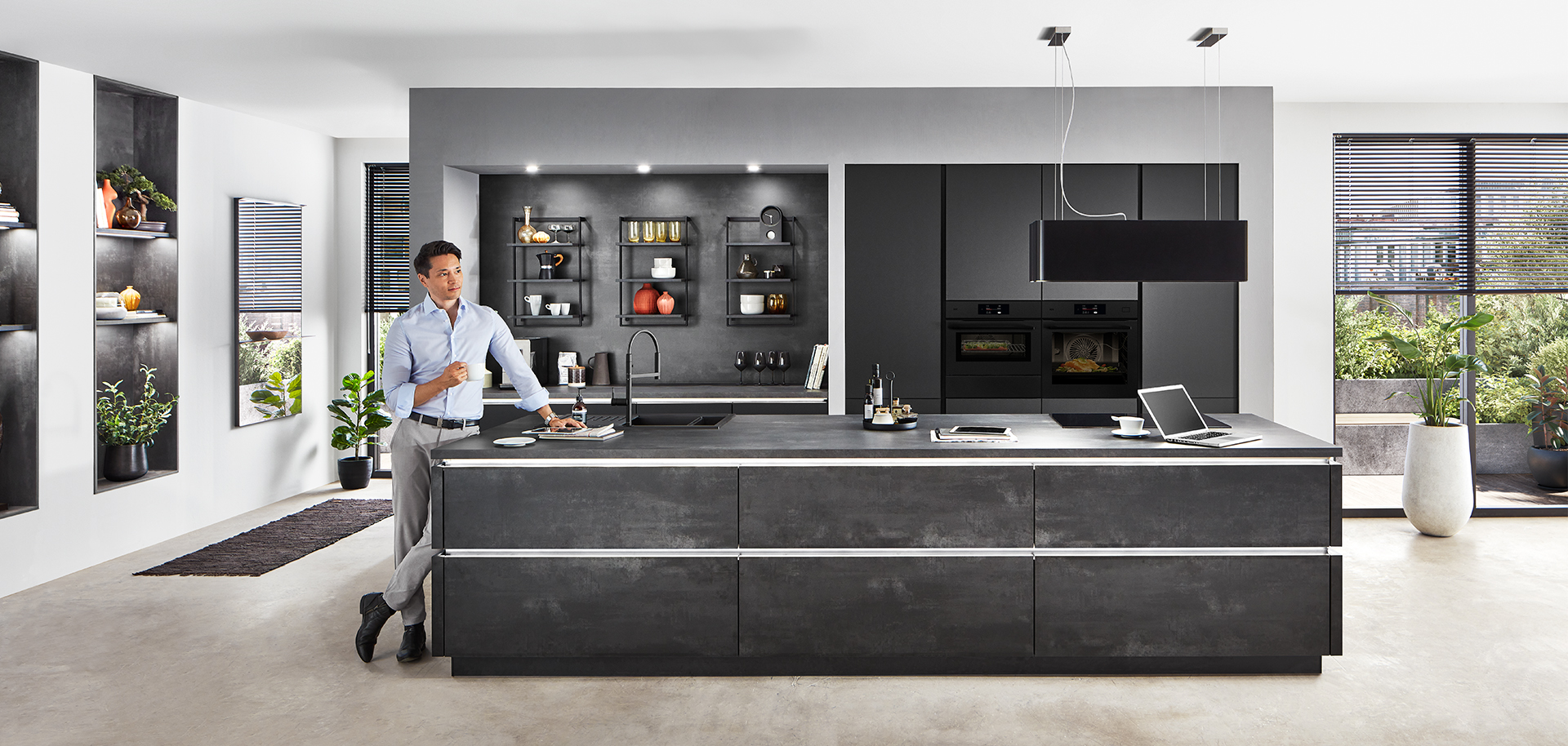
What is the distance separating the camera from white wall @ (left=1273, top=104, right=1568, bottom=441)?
19.9 feet

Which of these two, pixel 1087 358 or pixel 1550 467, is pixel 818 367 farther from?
pixel 1550 467

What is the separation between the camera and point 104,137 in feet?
18.1

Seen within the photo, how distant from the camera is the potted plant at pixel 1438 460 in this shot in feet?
17.7

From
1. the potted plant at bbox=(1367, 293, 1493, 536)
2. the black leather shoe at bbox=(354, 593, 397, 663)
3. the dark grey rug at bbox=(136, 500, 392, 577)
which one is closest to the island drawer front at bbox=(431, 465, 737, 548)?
the black leather shoe at bbox=(354, 593, 397, 663)

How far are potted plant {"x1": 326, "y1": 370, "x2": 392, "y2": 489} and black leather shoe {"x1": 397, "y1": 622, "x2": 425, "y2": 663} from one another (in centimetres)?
362

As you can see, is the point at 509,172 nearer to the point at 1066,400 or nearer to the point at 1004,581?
the point at 1066,400

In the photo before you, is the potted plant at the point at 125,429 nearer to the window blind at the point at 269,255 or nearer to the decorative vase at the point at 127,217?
the decorative vase at the point at 127,217

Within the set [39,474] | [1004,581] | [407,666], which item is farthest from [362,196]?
[1004,581]

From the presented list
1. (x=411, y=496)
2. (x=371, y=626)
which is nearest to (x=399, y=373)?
(x=411, y=496)

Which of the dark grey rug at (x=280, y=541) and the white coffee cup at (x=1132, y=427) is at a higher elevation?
the white coffee cup at (x=1132, y=427)

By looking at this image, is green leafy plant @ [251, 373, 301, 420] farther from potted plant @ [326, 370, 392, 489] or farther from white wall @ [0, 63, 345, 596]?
potted plant @ [326, 370, 392, 489]

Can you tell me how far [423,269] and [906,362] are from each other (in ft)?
9.89

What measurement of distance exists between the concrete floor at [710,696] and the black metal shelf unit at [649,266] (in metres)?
2.81

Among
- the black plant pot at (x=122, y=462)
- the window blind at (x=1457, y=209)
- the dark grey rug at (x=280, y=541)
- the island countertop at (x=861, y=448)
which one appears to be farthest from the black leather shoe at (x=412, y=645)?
the window blind at (x=1457, y=209)
